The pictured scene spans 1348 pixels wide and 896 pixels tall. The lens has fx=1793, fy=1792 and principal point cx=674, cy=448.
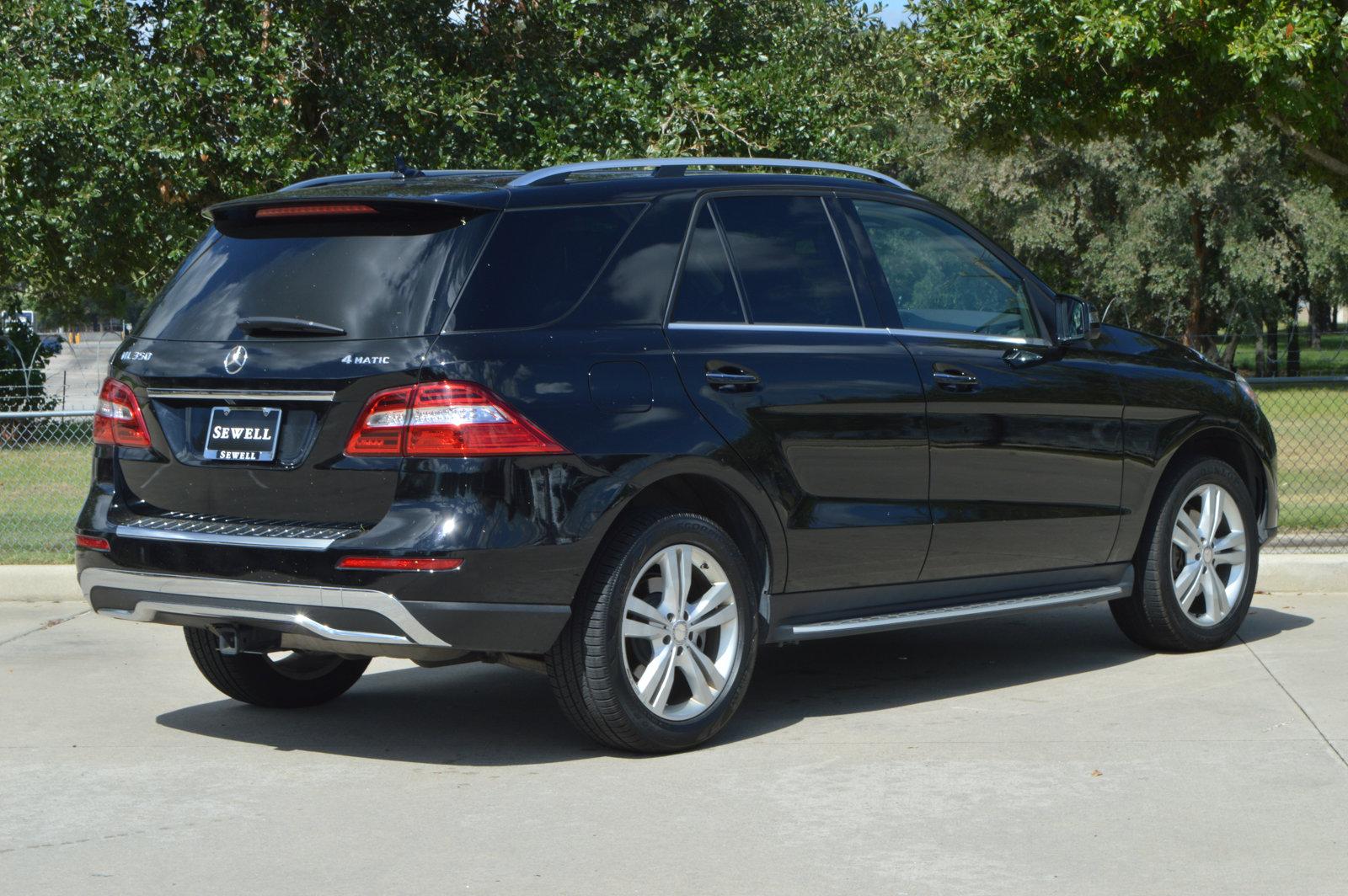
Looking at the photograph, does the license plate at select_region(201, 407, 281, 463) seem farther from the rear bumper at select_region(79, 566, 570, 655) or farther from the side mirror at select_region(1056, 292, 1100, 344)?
the side mirror at select_region(1056, 292, 1100, 344)

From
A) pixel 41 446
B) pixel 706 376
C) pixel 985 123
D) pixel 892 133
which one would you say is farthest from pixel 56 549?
pixel 892 133

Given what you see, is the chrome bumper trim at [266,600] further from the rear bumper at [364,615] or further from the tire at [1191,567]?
the tire at [1191,567]

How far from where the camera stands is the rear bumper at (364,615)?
17.5ft

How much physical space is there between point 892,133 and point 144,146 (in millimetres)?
21506

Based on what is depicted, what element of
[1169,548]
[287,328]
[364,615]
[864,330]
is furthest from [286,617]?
[1169,548]

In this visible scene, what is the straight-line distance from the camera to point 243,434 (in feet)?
18.4

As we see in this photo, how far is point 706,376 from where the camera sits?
592 cm

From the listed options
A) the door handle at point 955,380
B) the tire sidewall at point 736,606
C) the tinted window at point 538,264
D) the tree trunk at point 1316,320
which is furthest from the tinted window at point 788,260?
the tree trunk at point 1316,320

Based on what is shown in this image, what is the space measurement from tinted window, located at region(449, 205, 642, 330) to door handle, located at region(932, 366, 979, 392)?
137cm

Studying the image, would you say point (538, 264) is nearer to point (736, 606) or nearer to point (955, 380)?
point (736, 606)

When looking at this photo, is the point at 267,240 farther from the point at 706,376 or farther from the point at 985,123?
the point at 985,123

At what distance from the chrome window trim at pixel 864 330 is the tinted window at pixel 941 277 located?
0.10 ft

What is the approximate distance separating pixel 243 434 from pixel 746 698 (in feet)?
7.87

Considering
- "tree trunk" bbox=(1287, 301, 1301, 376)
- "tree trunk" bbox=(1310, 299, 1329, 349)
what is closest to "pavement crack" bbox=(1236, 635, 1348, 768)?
"tree trunk" bbox=(1287, 301, 1301, 376)
